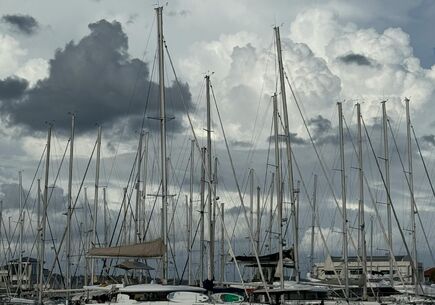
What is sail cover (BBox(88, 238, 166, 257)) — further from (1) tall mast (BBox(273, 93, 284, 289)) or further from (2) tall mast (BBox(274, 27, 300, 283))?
(2) tall mast (BBox(274, 27, 300, 283))

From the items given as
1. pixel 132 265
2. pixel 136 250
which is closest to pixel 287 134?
pixel 136 250

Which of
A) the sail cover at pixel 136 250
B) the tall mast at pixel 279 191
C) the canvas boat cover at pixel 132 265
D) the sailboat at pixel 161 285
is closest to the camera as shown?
the sailboat at pixel 161 285

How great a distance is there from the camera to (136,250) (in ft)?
175

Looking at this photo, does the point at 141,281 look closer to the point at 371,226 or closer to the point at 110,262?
the point at 110,262

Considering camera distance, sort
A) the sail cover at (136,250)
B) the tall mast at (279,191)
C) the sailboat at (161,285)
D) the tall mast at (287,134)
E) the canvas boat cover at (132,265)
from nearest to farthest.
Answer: the sailboat at (161,285) → the sail cover at (136,250) → the tall mast at (279,191) → the tall mast at (287,134) → the canvas boat cover at (132,265)

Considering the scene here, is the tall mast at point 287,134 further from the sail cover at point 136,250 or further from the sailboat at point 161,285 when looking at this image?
the sail cover at point 136,250

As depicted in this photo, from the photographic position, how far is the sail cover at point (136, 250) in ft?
170

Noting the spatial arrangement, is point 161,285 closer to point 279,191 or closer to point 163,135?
point 163,135

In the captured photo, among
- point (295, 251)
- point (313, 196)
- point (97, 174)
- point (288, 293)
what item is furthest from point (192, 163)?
point (288, 293)

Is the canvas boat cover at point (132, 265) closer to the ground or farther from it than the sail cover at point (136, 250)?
closer to the ground

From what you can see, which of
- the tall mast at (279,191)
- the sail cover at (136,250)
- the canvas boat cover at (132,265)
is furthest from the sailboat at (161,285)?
the canvas boat cover at (132,265)

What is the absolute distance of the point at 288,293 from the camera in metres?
54.2

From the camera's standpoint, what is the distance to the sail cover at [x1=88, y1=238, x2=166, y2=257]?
170 ft

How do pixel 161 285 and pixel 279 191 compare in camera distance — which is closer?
pixel 161 285
